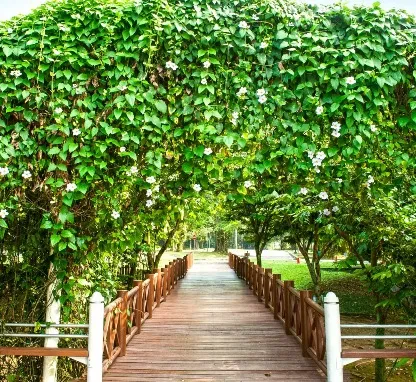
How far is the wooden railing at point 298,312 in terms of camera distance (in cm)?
470

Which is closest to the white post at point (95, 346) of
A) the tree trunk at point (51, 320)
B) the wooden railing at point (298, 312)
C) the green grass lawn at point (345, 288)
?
the tree trunk at point (51, 320)

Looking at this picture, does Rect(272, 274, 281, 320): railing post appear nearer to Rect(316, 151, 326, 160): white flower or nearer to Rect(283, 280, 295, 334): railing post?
Rect(283, 280, 295, 334): railing post

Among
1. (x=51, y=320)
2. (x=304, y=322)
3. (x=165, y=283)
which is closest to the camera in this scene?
(x=51, y=320)

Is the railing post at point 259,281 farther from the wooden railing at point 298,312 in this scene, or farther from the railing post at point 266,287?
the railing post at point 266,287

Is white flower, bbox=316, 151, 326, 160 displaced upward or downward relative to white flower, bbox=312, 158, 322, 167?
upward

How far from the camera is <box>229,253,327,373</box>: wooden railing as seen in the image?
185 inches

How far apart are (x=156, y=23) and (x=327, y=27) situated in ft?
4.70

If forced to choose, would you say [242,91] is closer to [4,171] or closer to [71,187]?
[71,187]

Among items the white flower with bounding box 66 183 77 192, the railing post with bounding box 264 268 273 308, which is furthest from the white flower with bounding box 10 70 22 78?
the railing post with bounding box 264 268 273 308

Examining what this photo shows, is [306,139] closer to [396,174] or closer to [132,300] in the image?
[396,174]

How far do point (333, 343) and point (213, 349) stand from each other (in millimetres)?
2594

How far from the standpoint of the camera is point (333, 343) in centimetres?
362

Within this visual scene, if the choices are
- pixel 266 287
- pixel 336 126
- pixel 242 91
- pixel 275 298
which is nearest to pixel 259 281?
pixel 266 287

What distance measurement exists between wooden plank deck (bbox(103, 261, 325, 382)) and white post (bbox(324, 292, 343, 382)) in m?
1.06
